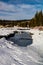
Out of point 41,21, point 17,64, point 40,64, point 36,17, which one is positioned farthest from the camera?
point 36,17

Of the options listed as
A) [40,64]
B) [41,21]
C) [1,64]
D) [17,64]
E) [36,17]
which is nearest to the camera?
[1,64]

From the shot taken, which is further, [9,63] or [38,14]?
[38,14]

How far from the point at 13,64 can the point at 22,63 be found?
0.83m

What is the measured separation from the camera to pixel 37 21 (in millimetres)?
98062

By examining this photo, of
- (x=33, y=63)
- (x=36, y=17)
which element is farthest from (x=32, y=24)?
(x=33, y=63)

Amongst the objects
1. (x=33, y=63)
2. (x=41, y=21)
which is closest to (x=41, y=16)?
(x=41, y=21)

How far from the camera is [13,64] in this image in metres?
8.86

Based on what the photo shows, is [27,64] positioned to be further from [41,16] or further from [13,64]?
[41,16]

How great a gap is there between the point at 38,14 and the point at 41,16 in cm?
485

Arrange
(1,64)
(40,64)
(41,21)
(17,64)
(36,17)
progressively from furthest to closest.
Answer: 1. (36,17)
2. (41,21)
3. (40,64)
4. (17,64)
5. (1,64)

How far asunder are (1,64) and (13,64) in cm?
69

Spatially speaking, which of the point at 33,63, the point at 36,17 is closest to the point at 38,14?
the point at 36,17

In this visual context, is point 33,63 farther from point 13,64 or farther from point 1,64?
point 1,64

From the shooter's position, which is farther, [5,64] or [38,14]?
[38,14]
